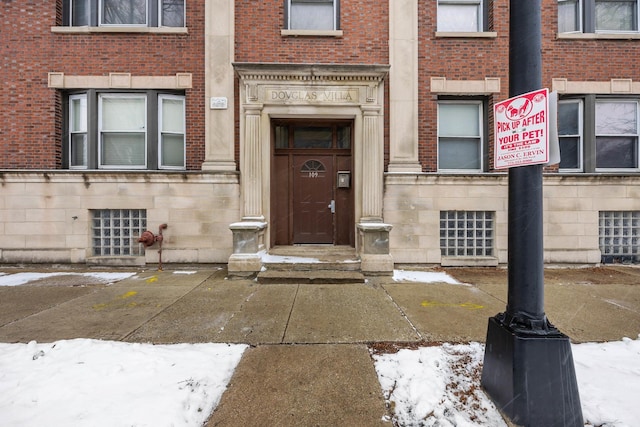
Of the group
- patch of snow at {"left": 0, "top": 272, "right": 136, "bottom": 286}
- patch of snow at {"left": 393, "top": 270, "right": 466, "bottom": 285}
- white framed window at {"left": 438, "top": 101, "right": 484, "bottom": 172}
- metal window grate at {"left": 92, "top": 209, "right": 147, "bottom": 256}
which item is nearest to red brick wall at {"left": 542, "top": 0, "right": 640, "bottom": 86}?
white framed window at {"left": 438, "top": 101, "right": 484, "bottom": 172}

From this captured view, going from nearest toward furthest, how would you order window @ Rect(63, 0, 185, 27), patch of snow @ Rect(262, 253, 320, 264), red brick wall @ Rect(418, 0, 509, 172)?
1. patch of snow @ Rect(262, 253, 320, 264)
2. red brick wall @ Rect(418, 0, 509, 172)
3. window @ Rect(63, 0, 185, 27)

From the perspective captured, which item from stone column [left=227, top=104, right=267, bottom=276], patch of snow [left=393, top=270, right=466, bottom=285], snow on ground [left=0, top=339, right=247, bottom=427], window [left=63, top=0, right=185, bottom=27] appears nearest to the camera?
snow on ground [left=0, top=339, right=247, bottom=427]

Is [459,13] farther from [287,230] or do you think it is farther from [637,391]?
[637,391]

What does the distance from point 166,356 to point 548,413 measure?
3320 mm

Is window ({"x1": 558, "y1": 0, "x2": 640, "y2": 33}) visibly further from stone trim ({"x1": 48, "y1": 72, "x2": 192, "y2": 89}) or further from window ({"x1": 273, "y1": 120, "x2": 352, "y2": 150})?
stone trim ({"x1": 48, "y1": 72, "x2": 192, "y2": 89})

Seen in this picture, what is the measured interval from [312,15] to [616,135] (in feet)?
27.6

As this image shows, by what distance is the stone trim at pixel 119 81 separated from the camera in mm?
7055

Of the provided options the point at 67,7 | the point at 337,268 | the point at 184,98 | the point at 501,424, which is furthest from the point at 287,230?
the point at 67,7

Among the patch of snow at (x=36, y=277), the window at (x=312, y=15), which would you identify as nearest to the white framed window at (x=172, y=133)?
the patch of snow at (x=36, y=277)

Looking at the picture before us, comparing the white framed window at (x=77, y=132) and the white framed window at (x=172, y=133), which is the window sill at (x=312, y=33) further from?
the white framed window at (x=77, y=132)

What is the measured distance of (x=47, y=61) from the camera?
7055 millimetres

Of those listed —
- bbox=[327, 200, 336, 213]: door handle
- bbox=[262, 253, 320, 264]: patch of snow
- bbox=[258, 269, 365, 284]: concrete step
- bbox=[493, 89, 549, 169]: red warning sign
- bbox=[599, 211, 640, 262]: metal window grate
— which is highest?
bbox=[493, 89, 549, 169]: red warning sign

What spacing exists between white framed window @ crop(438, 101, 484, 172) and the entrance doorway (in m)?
2.43

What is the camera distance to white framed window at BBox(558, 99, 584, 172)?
742 cm
